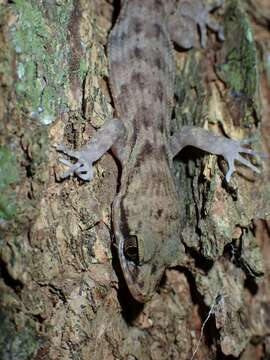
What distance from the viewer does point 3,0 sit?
11.8 ft

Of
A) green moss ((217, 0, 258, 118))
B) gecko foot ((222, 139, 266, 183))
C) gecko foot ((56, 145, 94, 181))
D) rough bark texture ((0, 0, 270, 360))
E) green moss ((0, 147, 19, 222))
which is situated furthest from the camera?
green moss ((217, 0, 258, 118))

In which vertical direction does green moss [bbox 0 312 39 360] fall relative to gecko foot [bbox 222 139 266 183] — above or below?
below

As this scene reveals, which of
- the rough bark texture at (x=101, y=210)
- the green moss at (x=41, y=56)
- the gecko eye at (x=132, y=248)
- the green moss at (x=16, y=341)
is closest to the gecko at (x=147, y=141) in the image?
the gecko eye at (x=132, y=248)

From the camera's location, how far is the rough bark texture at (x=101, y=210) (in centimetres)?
349

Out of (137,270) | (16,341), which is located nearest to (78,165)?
(137,270)

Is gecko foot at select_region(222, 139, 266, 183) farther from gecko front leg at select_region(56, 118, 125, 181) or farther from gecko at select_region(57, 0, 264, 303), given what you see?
gecko front leg at select_region(56, 118, 125, 181)

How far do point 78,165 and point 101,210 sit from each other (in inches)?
19.9

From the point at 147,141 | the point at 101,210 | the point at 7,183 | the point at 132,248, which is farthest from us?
the point at 147,141

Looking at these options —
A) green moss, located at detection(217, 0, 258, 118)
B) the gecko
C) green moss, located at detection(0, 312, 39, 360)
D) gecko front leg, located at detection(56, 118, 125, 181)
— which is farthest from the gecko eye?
green moss, located at detection(217, 0, 258, 118)

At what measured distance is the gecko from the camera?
400cm

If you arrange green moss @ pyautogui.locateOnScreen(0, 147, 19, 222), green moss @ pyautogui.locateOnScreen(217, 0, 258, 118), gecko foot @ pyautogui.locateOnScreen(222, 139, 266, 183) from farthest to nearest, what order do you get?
green moss @ pyautogui.locateOnScreen(217, 0, 258, 118)
gecko foot @ pyautogui.locateOnScreen(222, 139, 266, 183)
green moss @ pyautogui.locateOnScreen(0, 147, 19, 222)

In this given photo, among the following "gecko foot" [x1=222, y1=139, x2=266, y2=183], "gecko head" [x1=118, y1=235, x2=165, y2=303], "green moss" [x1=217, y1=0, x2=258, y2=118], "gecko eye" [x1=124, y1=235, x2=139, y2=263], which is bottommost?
"gecko head" [x1=118, y1=235, x2=165, y2=303]

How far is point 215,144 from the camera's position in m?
4.59

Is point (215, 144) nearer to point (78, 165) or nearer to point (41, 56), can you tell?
point (78, 165)
